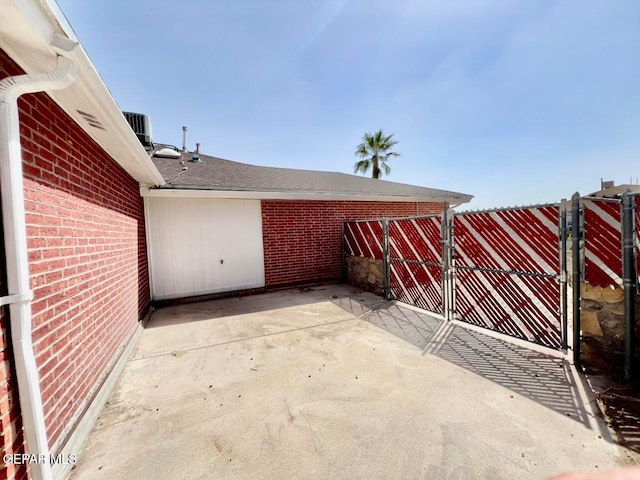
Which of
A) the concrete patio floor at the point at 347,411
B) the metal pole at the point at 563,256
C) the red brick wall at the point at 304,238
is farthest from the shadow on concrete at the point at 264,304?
the metal pole at the point at 563,256

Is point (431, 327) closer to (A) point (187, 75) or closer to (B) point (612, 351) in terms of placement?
(B) point (612, 351)

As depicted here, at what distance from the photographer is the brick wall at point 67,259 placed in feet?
5.69

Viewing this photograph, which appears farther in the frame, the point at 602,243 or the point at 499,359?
the point at 499,359

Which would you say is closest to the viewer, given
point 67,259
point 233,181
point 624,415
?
point 624,415

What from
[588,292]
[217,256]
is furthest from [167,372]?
[588,292]

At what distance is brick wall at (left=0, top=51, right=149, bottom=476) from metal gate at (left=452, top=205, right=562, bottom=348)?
4824 millimetres

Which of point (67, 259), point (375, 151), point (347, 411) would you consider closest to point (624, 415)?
point (347, 411)

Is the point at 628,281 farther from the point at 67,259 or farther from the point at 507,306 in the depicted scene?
the point at 67,259

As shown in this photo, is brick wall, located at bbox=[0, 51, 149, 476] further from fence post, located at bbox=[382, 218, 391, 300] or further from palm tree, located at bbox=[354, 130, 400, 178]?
palm tree, located at bbox=[354, 130, 400, 178]

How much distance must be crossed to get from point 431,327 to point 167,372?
377 cm

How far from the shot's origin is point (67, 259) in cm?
218

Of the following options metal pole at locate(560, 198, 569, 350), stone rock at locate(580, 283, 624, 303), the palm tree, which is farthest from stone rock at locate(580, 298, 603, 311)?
the palm tree

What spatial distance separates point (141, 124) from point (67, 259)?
5305mm

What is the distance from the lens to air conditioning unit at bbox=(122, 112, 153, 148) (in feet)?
19.5
